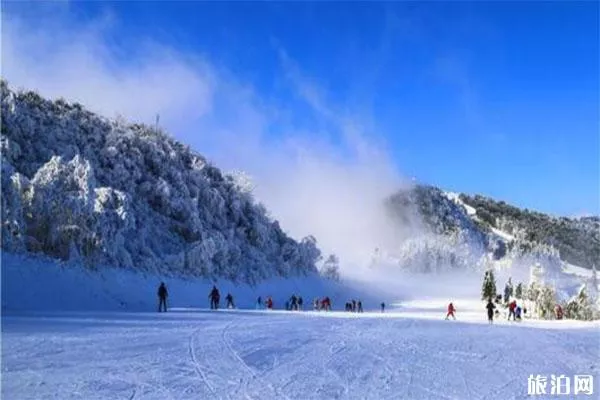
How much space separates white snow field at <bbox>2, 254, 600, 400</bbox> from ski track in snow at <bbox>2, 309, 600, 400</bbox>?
3 cm

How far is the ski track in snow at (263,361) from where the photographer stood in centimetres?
1117

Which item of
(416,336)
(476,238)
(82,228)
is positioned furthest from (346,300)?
(476,238)

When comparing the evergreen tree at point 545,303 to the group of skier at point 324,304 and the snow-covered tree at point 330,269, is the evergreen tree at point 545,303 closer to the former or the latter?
the group of skier at point 324,304

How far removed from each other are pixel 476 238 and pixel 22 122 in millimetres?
147995

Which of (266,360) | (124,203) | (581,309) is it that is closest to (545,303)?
(581,309)

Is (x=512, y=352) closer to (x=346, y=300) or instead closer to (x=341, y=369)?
(x=341, y=369)

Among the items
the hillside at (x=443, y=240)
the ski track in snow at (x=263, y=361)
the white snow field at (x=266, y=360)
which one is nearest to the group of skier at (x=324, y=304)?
the white snow field at (x=266, y=360)

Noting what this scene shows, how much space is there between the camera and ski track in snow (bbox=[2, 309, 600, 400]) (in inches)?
440

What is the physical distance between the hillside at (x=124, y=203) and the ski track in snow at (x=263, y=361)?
14549 mm

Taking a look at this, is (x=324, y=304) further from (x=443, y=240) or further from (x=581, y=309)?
(x=443, y=240)

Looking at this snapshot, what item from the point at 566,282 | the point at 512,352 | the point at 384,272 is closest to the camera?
the point at 512,352

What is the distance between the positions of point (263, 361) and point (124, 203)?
31.3 meters

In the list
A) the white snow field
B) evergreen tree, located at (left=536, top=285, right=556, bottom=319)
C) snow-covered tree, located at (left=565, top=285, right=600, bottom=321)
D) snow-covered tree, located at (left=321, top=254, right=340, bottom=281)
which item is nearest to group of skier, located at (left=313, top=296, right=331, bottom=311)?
snow-covered tree, located at (left=321, top=254, right=340, bottom=281)

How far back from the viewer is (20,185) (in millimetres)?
36781
